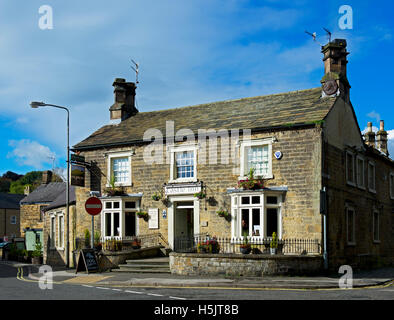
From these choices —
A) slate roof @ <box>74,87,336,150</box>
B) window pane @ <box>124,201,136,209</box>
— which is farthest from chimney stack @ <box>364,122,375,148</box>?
window pane @ <box>124,201,136,209</box>

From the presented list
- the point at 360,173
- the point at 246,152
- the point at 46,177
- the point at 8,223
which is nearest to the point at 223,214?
the point at 246,152

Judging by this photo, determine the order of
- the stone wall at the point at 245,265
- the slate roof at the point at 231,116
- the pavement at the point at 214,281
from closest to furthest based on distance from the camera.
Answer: the pavement at the point at 214,281, the stone wall at the point at 245,265, the slate roof at the point at 231,116

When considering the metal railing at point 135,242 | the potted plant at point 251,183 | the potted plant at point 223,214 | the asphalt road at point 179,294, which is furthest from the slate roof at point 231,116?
the asphalt road at point 179,294

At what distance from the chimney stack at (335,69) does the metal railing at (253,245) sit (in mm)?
6923

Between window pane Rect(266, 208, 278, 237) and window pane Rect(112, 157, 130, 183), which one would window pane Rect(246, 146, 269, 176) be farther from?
window pane Rect(112, 157, 130, 183)

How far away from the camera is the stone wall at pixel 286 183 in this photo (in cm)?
1962

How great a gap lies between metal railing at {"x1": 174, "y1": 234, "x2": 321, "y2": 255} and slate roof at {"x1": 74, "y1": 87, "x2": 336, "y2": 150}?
15.9 ft

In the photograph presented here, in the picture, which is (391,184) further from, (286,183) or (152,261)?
(152,261)

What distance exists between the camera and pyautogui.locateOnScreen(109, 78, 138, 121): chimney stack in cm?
2856

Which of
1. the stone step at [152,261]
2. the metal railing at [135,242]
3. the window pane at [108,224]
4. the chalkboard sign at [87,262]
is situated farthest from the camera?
the window pane at [108,224]

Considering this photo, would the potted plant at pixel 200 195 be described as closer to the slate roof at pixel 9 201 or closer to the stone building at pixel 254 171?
the stone building at pixel 254 171

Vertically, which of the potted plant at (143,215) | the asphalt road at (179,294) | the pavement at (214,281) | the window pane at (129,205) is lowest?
the pavement at (214,281)
